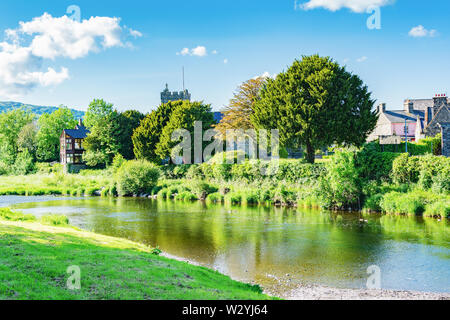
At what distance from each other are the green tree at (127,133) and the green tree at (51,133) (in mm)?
27005

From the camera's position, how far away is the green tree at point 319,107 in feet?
122

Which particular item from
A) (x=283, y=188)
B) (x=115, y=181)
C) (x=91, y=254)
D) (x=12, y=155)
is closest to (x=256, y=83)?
(x=283, y=188)

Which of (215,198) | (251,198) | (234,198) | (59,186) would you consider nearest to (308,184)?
(251,198)

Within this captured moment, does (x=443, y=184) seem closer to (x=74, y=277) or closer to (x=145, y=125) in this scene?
(x=74, y=277)

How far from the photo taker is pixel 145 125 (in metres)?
58.0

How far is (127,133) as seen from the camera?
208 feet

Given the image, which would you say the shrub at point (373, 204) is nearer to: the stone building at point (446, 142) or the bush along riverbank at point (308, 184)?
the bush along riverbank at point (308, 184)

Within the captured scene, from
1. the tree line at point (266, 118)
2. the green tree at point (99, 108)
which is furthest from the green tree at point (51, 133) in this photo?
the green tree at point (99, 108)

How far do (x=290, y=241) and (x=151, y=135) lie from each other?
39.2 m

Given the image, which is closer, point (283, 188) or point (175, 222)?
point (175, 222)

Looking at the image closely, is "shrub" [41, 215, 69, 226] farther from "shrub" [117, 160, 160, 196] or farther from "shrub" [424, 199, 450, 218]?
"shrub" [424, 199, 450, 218]

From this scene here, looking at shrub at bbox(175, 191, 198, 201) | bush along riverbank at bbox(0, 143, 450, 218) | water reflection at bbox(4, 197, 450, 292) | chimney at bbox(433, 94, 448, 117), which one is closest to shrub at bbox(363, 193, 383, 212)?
bush along riverbank at bbox(0, 143, 450, 218)

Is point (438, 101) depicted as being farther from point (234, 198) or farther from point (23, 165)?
point (23, 165)

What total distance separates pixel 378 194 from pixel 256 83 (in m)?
23.1
